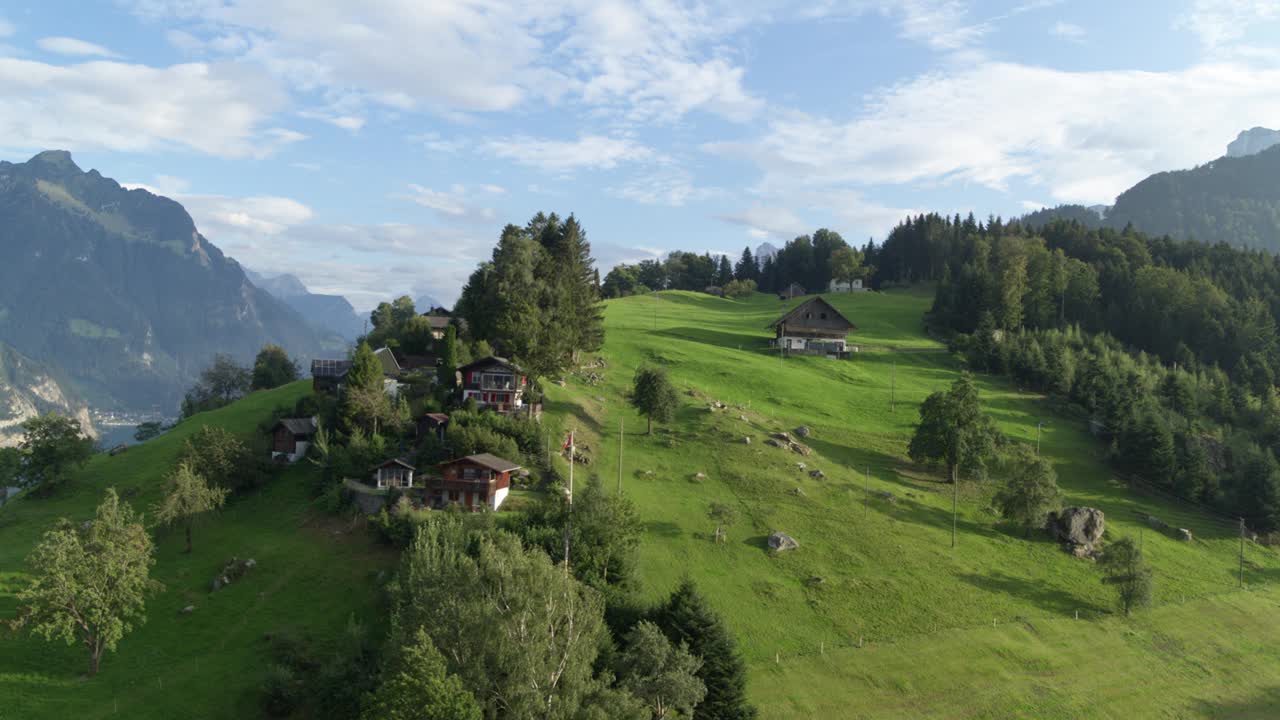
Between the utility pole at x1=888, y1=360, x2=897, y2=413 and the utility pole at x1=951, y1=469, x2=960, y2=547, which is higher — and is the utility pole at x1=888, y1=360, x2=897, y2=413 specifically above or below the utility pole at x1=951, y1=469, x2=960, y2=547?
above

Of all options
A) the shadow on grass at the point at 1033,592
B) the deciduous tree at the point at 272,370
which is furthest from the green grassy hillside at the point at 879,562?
the deciduous tree at the point at 272,370

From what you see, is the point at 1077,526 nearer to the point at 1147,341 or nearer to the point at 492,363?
the point at 492,363

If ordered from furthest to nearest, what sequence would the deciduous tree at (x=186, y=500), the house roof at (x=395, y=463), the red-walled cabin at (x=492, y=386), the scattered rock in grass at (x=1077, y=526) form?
1. the red-walled cabin at (x=492, y=386)
2. the scattered rock in grass at (x=1077, y=526)
3. the house roof at (x=395, y=463)
4. the deciduous tree at (x=186, y=500)

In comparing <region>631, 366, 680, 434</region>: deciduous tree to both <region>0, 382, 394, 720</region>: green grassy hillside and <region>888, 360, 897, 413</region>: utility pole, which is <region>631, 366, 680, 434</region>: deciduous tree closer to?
<region>0, 382, 394, 720</region>: green grassy hillside

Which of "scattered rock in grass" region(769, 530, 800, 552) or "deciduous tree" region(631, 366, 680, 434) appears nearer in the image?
"scattered rock in grass" region(769, 530, 800, 552)

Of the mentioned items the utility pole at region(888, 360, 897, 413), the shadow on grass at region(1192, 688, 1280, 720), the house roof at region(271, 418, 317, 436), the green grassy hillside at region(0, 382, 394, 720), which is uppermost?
the utility pole at region(888, 360, 897, 413)

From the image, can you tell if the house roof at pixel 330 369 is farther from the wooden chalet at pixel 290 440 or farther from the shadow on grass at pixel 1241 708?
the shadow on grass at pixel 1241 708

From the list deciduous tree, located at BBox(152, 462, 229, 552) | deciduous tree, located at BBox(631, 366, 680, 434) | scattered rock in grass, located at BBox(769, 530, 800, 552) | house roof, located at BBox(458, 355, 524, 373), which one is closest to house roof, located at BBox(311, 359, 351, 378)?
house roof, located at BBox(458, 355, 524, 373)

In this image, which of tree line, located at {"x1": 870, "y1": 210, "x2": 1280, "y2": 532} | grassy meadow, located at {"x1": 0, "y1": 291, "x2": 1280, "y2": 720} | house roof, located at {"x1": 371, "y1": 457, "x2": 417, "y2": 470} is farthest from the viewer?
tree line, located at {"x1": 870, "y1": 210, "x2": 1280, "y2": 532}
